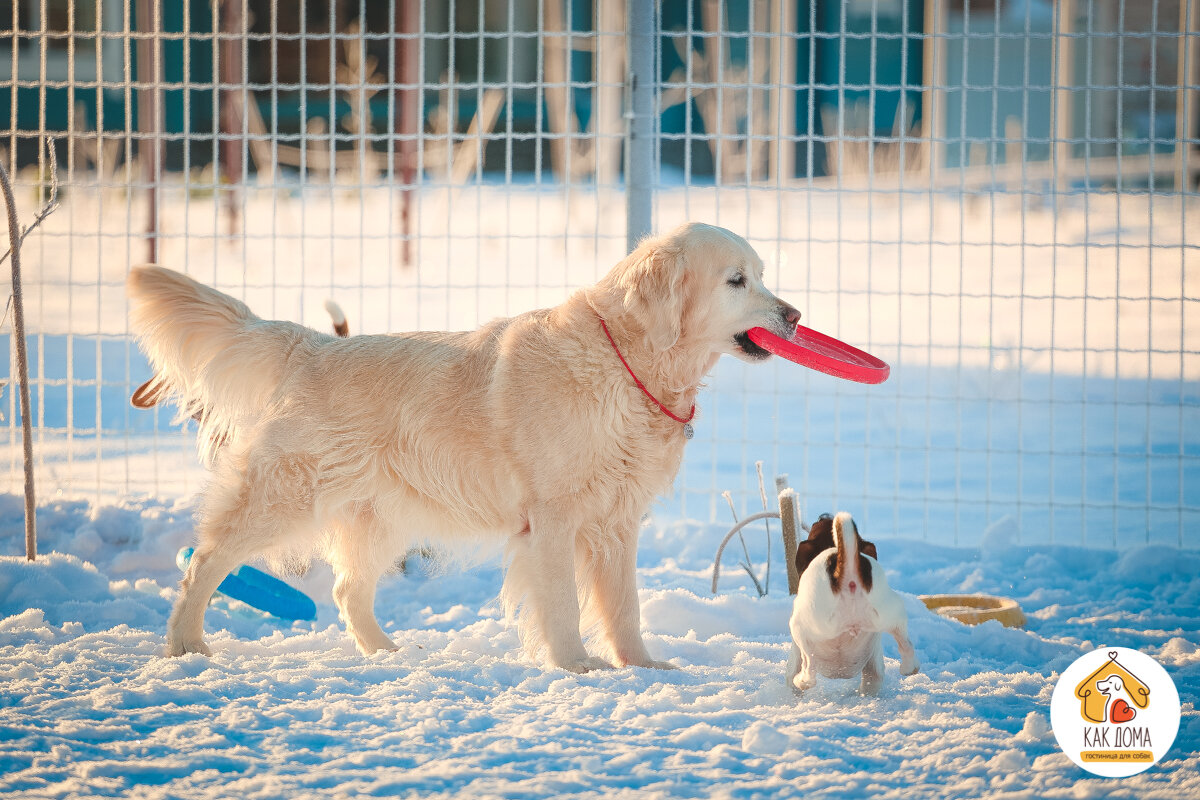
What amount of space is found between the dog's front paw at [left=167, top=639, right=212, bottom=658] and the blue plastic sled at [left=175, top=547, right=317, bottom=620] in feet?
1.28

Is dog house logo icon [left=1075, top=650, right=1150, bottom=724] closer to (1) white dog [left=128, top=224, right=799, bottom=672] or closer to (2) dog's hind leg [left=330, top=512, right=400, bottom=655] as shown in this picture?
(1) white dog [left=128, top=224, right=799, bottom=672]

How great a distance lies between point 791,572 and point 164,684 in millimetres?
1966

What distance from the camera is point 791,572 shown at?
3.71 meters

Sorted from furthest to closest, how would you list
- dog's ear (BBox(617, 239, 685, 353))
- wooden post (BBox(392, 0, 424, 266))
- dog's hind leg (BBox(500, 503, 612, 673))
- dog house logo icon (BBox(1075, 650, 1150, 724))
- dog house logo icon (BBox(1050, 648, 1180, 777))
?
1. wooden post (BBox(392, 0, 424, 266))
2. dog's hind leg (BBox(500, 503, 612, 673))
3. dog's ear (BBox(617, 239, 685, 353))
4. dog house logo icon (BBox(1075, 650, 1150, 724))
5. dog house logo icon (BBox(1050, 648, 1180, 777))

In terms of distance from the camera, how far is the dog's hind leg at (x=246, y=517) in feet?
12.1

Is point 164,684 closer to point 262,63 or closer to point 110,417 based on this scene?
point 110,417

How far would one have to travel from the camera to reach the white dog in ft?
11.4

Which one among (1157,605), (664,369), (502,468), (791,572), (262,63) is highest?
(262,63)

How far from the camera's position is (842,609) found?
2824 millimetres

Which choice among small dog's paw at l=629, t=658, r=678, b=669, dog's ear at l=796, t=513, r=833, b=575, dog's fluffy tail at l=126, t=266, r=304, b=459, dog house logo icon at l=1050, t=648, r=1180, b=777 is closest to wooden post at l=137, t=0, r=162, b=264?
dog's fluffy tail at l=126, t=266, r=304, b=459

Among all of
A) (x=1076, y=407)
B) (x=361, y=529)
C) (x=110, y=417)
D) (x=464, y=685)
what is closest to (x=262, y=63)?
(x=110, y=417)

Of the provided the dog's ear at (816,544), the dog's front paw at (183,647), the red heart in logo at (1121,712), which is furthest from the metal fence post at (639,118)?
the red heart in logo at (1121,712)

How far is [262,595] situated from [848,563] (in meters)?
2.27

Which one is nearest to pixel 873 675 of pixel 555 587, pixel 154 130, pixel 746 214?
pixel 555 587
